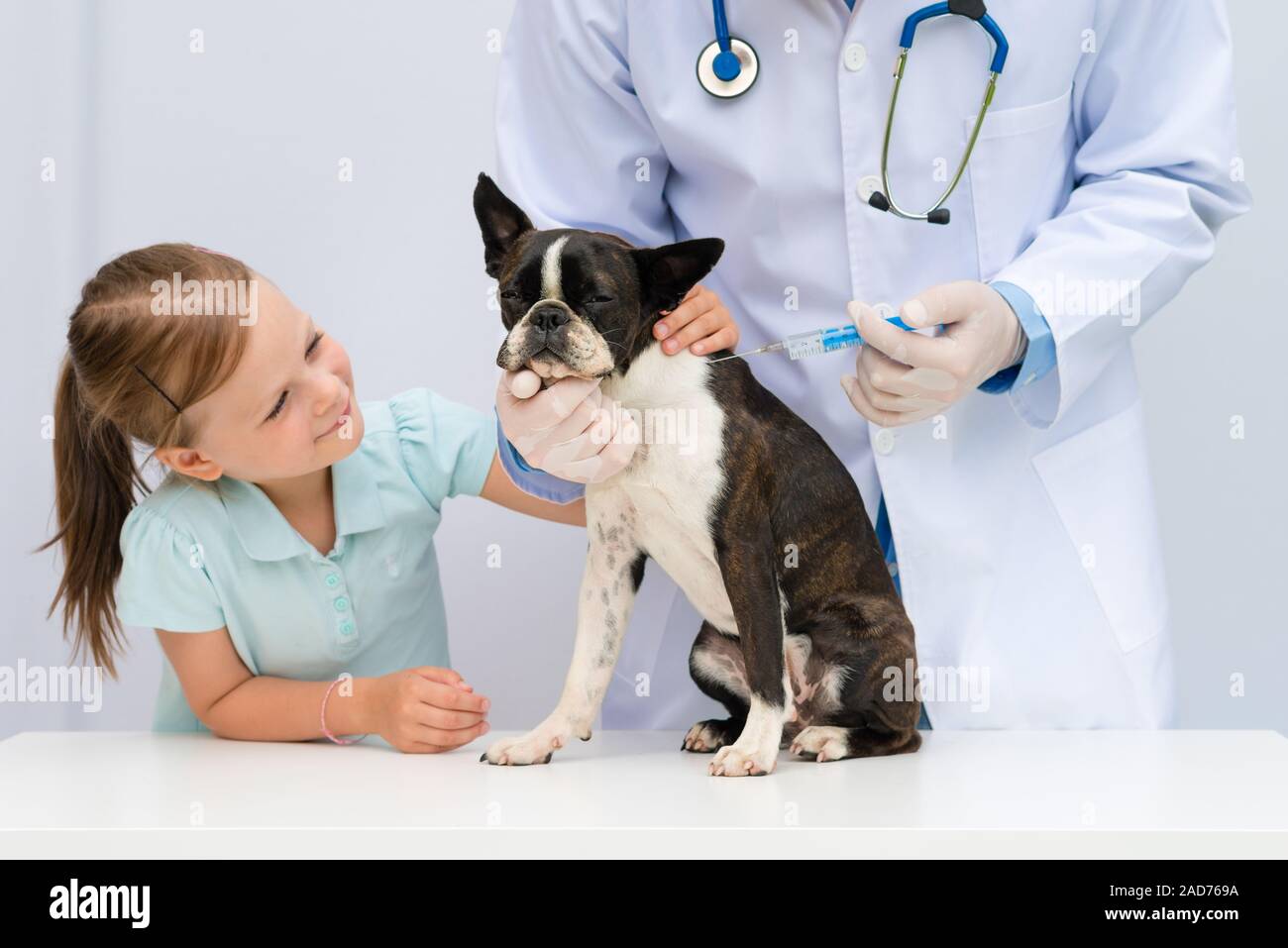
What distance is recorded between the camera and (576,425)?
39.6 inches

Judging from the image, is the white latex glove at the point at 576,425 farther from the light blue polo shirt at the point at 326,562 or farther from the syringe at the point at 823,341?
the light blue polo shirt at the point at 326,562

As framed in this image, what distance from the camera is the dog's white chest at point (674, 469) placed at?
101 centimetres

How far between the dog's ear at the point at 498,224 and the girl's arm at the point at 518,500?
0.39 meters

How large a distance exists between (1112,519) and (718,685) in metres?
0.43

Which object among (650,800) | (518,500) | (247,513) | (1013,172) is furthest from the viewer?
(518,500)

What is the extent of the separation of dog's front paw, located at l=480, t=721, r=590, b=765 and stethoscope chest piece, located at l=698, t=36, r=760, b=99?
0.59 metres

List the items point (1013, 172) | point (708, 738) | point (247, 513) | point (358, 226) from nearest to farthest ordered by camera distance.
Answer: point (708, 738) → point (1013, 172) → point (247, 513) → point (358, 226)

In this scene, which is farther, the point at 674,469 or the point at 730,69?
the point at 730,69

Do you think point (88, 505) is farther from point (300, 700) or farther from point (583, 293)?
→ point (583, 293)

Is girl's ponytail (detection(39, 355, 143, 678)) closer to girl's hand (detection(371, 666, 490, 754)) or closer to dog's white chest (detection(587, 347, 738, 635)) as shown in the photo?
girl's hand (detection(371, 666, 490, 754))

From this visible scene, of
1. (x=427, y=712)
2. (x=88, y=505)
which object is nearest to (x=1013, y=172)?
(x=427, y=712)

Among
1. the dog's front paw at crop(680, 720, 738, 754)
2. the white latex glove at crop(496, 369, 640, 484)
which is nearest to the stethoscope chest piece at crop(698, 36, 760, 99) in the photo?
the white latex glove at crop(496, 369, 640, 484)

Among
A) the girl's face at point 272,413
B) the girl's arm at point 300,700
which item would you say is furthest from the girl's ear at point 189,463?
the girl's arm at point 300,700

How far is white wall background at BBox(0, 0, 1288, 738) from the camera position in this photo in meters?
1.78
